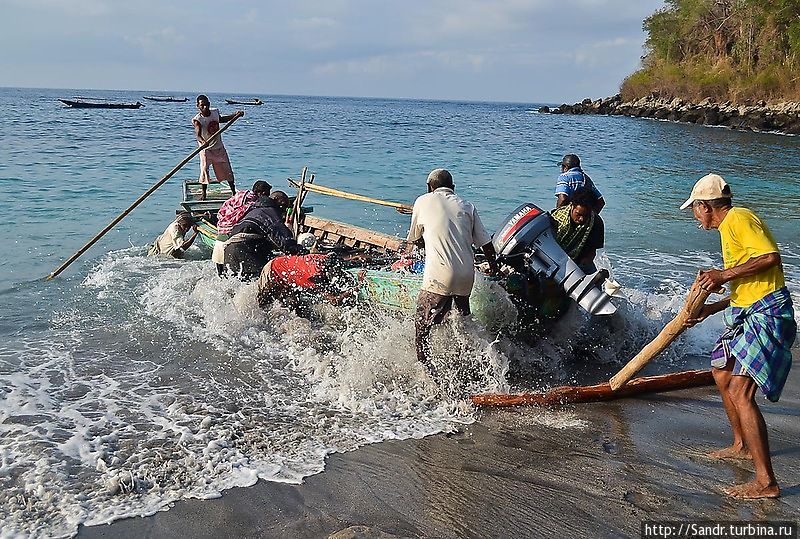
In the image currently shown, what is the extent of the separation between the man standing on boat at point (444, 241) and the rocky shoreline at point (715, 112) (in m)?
42.2

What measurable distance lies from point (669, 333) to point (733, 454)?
2.92ft

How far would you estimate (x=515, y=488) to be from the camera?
4414mm

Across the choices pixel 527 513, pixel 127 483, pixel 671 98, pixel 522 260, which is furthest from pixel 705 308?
pixel 671 98

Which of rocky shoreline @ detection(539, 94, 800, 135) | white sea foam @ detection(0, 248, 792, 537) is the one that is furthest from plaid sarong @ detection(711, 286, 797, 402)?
rocky shoreline @ detection(539, 94, 800, 135)

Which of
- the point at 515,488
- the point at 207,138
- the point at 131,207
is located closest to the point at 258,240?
the point at 131,207

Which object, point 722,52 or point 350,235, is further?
point 722,52

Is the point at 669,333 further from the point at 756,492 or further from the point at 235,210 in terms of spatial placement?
the point at 235,210

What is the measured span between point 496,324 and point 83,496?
371cm

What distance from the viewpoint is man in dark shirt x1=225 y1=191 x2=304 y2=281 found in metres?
7.90

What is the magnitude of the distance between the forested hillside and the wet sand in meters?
50.5

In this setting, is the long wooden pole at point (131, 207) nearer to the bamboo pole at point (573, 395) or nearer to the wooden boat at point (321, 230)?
the wooden boat at point (321, 230)

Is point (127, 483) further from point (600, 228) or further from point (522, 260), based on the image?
point (600, 228)

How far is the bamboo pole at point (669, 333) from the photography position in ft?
14.3

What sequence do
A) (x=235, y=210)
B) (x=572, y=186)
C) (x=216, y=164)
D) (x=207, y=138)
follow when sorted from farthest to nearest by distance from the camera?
(x=216, y=164)
(x=207, y=138)
(x=235, y=210)
(x=572, y=186)
